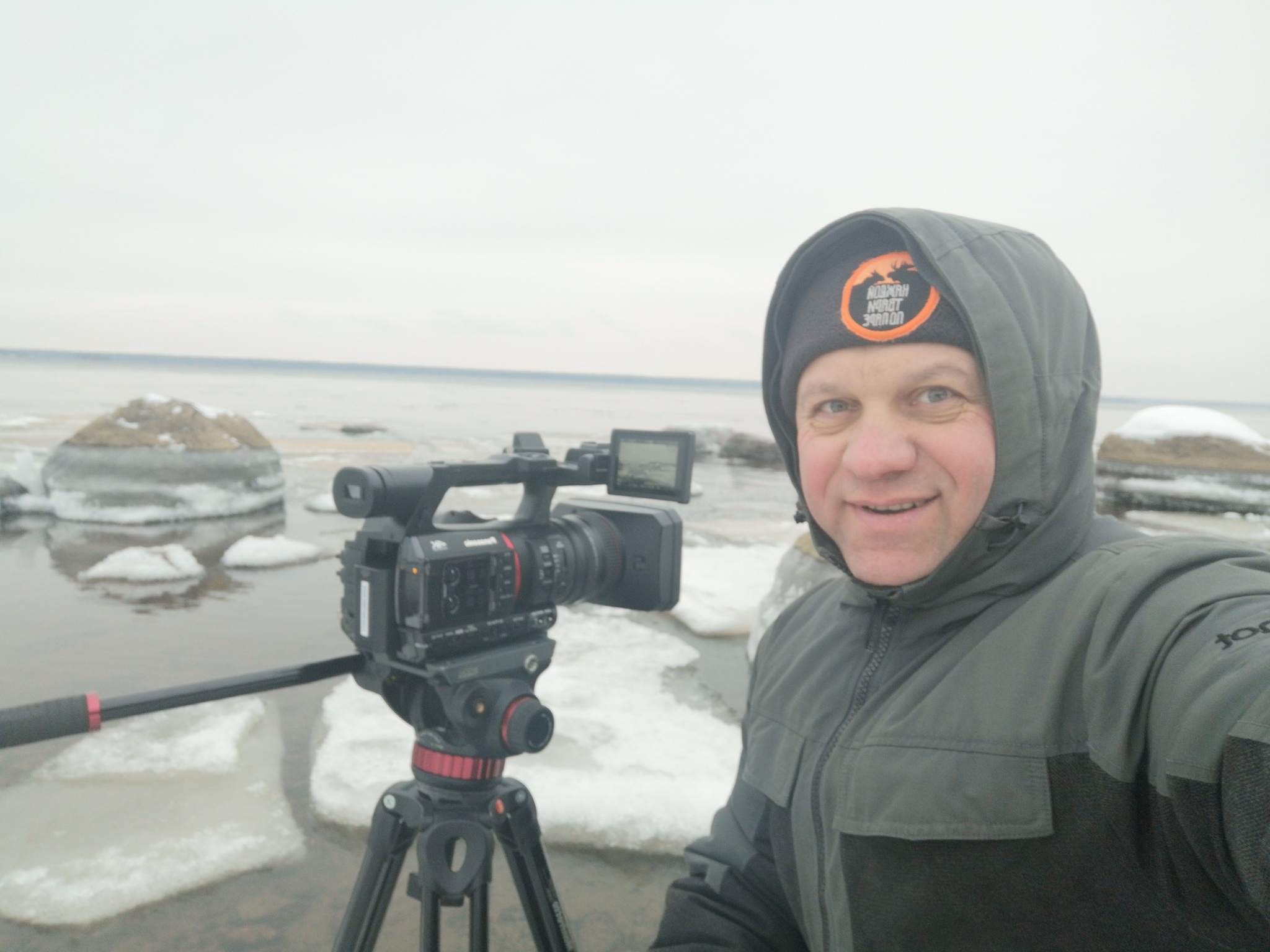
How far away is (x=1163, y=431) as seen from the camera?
31.5 feet

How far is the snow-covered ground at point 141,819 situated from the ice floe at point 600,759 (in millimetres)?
289

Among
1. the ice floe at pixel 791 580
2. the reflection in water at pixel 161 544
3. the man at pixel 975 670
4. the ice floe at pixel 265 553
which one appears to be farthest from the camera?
the ice floe at pixel 265 553

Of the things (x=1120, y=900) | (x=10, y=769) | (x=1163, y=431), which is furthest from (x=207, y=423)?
(x=1163, y=431)

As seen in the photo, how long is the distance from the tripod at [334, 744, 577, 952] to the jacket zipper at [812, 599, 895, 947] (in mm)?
911

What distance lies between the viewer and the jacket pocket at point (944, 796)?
103cm

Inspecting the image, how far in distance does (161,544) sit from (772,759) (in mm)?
8414

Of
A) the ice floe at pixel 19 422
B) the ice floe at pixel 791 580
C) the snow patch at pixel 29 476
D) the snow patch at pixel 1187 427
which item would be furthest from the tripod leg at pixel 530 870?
the ice floe at pixel 19 422

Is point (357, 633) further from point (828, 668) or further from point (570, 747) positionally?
point (570, 747)

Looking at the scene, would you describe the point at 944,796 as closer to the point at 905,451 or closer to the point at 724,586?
the point at 905,451

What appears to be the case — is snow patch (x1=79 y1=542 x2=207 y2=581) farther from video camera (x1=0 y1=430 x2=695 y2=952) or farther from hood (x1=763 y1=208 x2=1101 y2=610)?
hood (x1=763 y1=208 x2=1101 y2=610)

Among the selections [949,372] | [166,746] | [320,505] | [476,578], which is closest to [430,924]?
[476,578]

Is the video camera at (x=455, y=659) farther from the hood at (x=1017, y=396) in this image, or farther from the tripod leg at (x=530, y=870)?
the hood at (x=1017, y=396)

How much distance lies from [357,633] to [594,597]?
704 mm

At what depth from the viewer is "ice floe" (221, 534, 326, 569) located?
7324 millimetres
